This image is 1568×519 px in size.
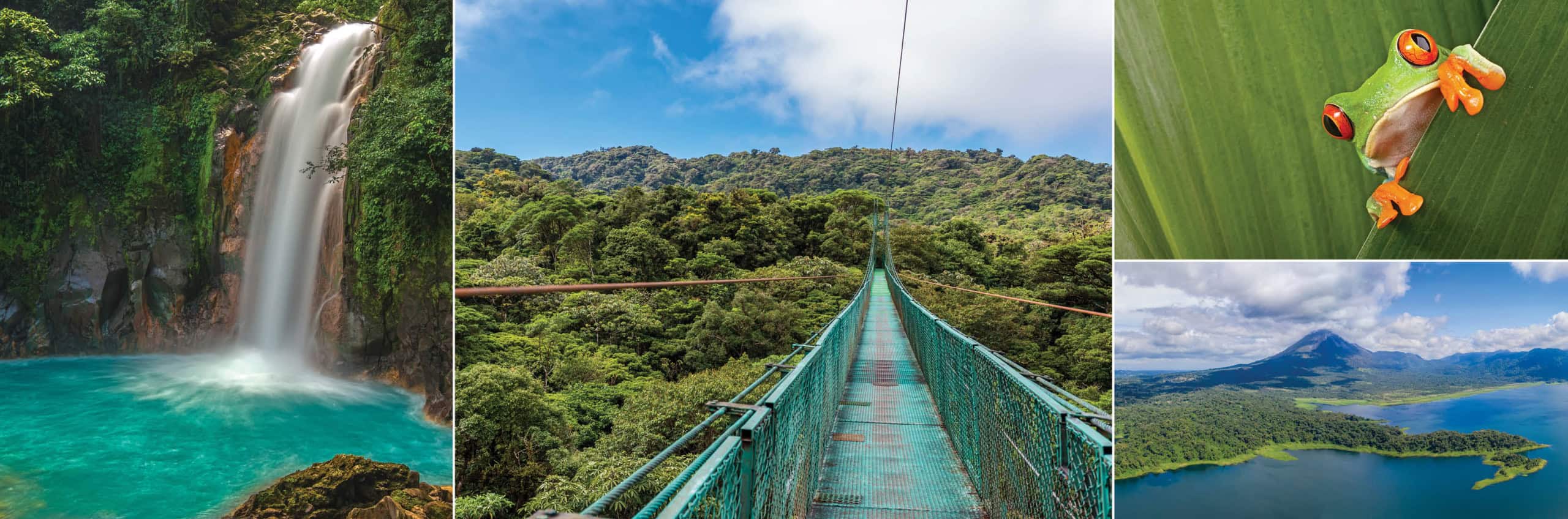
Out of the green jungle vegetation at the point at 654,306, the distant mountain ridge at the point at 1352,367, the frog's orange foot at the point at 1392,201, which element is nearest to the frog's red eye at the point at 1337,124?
the frog's orange foot at the point at 1392,201

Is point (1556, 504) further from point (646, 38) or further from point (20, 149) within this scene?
point (646, 38)

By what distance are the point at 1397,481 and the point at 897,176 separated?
25297 mm

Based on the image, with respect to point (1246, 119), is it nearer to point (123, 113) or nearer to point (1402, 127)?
point (1402, 127)

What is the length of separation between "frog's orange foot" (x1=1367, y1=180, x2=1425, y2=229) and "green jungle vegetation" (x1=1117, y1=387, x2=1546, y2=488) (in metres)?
0.57

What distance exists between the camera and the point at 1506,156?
4.49 ft

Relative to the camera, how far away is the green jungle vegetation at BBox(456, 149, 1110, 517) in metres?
8.64

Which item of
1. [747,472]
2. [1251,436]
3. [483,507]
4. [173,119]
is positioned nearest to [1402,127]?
[1251,436]

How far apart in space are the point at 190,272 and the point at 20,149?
2.24 meters

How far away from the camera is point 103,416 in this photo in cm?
646

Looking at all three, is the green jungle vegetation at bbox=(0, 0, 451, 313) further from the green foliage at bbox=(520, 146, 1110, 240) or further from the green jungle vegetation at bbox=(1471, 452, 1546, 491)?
the green jungle vegetation at bbox=(1471, 452, 1546, 491)

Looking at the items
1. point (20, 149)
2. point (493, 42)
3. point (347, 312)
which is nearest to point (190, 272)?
point (20, 149)

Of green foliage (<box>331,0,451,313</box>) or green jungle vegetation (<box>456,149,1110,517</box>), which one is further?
green jungle vegetation (<box>456,149,1110,517</box>)

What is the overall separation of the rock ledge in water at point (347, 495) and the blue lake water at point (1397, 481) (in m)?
7.25

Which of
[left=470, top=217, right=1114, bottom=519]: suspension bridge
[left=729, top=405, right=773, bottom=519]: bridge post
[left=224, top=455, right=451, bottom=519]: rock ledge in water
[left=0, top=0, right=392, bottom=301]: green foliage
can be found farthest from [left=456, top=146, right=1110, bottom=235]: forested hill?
[left=0, top=0, right=392, bottom=301]: green foliage
